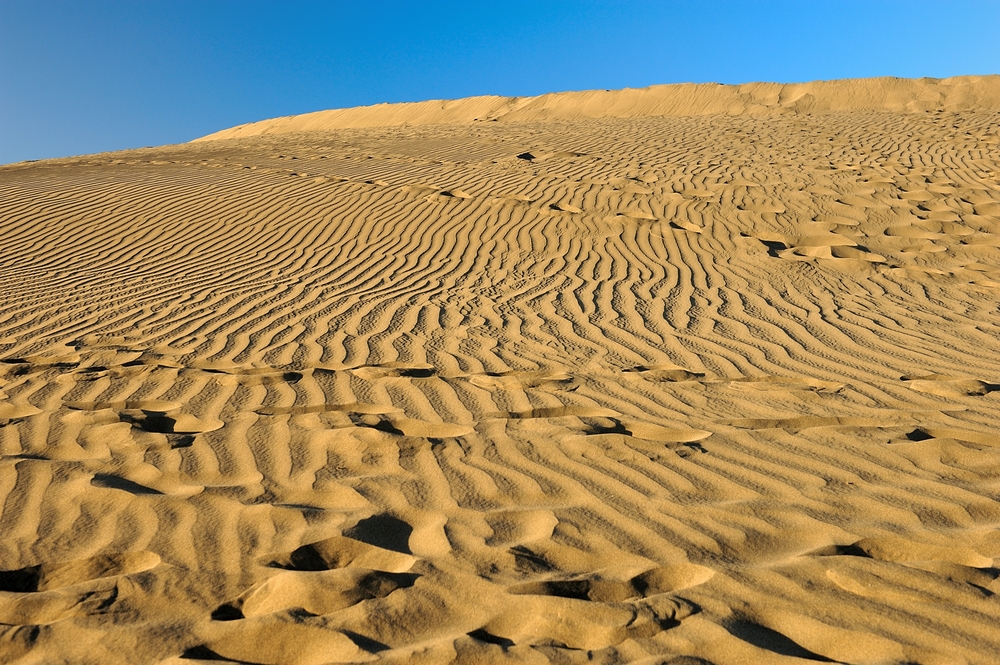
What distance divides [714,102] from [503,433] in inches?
1018

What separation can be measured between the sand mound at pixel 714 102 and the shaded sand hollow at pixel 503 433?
54.8 feet

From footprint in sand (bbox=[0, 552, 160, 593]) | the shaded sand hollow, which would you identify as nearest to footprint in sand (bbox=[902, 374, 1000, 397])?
the shaded sand hollow

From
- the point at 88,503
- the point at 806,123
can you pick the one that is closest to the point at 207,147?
the point at 806,123

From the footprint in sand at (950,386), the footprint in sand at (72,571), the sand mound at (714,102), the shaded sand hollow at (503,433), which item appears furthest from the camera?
the sand mound at (714,102)

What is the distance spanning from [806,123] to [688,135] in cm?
367

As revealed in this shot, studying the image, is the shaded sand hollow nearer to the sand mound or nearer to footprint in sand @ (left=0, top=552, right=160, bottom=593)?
footprint in sand @ (left=0, top=552, right=160, bottom=593)

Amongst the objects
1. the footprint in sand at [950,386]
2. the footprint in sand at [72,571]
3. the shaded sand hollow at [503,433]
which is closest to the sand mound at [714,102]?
the shaded sand hollow at [503,433]

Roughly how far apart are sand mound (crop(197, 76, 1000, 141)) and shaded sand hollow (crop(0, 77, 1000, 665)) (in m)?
16.7

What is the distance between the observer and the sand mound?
23719mm

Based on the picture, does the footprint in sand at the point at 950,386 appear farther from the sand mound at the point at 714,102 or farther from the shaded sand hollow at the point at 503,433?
the sand mound at the point at 714,102

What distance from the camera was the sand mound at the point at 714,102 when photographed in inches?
934

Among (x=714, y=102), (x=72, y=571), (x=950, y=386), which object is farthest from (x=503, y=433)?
(x=714, y=102)

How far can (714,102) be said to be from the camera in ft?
87.9

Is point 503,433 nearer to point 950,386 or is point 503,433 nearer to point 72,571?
point 72,571
